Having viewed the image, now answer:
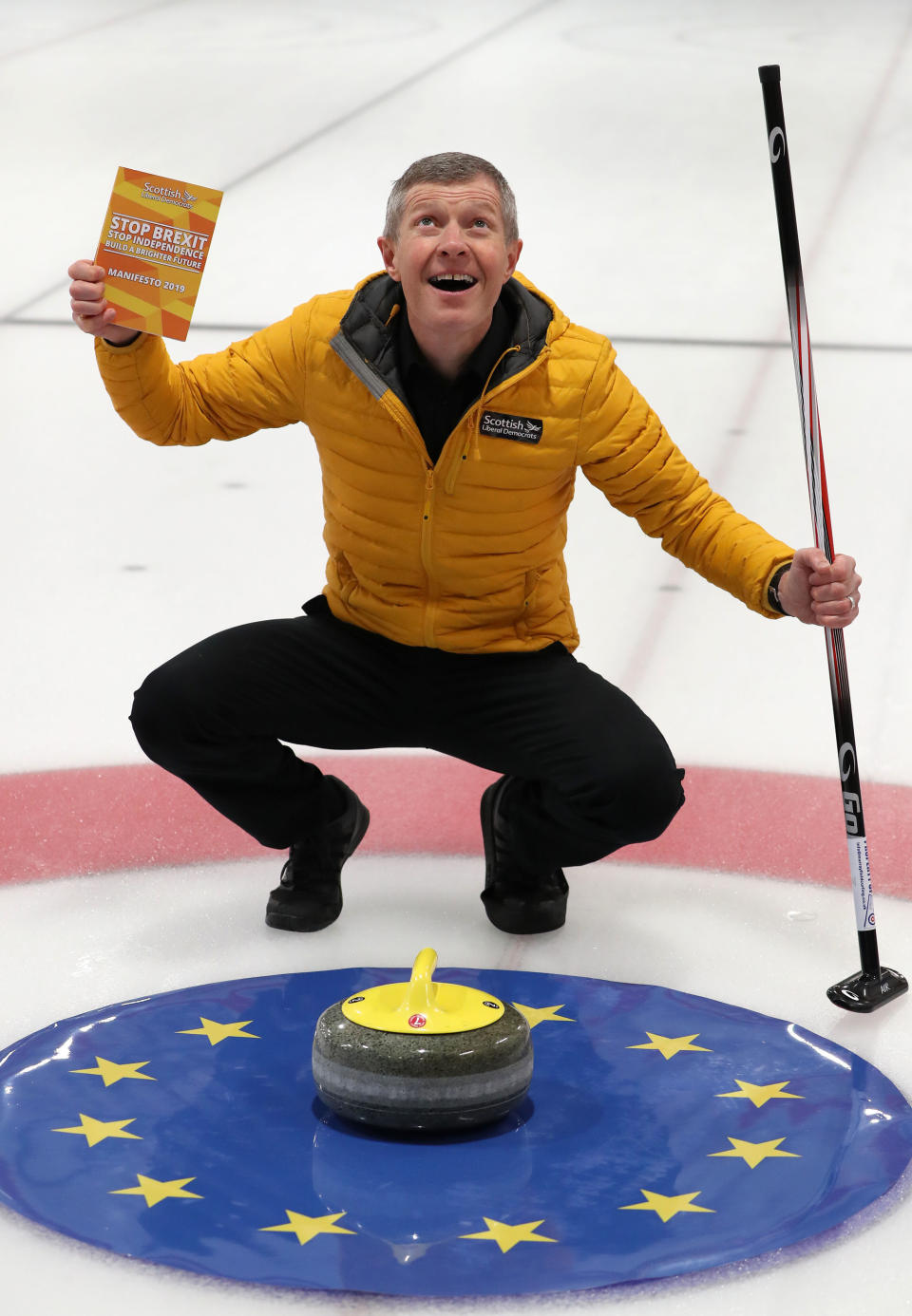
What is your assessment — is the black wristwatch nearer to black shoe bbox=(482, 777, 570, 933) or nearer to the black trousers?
the black trousers

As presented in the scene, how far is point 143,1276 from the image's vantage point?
5.33 ft

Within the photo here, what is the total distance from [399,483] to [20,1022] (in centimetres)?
80

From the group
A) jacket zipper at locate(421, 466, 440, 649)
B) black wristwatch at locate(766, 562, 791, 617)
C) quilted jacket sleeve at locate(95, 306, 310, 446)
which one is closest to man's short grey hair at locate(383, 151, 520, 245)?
quilted jacket sleeve at locate(95, 306, 310, 446)

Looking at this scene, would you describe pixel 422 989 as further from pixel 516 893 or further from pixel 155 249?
pixel 155 249

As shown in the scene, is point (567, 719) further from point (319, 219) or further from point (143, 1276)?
point (319, 219)

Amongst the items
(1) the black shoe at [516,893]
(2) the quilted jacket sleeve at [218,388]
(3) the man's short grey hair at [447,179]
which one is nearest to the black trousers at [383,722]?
(1) the black shoe at [516,893]

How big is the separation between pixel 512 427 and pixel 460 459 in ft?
0.25

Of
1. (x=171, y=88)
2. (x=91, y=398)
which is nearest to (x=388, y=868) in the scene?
(x=91, y=398)

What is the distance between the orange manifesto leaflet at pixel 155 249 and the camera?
222 cm

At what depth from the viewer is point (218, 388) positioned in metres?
2.43

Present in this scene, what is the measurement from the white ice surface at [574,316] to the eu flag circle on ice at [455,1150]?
0.05 metres

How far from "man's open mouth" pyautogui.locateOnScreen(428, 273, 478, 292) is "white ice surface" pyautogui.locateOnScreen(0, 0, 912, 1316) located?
83 cm

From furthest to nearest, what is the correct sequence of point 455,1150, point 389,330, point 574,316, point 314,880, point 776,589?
point 574,316, point 314,880, point 389,330, point 776,589, point 455,1150

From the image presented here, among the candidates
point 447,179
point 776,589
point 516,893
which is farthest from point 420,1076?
point 447,179
